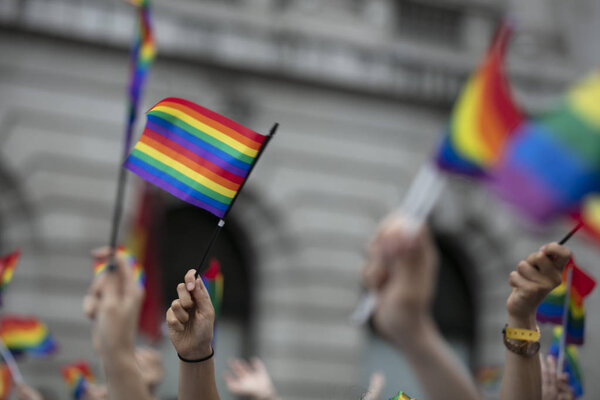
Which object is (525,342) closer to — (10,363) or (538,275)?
(538,275)

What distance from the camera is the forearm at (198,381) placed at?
2.93 metres

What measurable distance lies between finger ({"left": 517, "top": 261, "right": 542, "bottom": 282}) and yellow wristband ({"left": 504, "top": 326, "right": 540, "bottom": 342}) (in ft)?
0.64

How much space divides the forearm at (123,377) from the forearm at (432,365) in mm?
1199

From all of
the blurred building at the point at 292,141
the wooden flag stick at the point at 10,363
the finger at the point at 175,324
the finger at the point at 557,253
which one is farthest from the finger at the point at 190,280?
the blurred building at the point at 292,141

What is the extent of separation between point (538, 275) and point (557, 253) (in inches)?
4.2

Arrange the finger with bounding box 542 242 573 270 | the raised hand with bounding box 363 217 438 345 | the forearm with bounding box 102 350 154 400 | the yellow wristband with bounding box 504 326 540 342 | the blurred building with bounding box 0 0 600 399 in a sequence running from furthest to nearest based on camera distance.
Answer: the blurred building with bounding box 0 0 600 399 < the forearm with bounding box 102 350 154 400 < the raised hand with bounding box 363 217 438 345 < the yellow wristband with bounding box 504 326 540 342 < the finger with bounding box 542 242 573 270

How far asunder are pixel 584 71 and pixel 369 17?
140 inches

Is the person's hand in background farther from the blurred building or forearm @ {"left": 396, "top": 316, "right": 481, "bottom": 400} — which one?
the blurred building

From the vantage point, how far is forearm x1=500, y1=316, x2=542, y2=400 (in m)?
2.86

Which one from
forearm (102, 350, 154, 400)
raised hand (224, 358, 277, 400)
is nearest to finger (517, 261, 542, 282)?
forearm (102, 350, 154, 400)

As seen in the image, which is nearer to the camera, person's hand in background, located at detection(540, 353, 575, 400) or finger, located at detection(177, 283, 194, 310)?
finger, located at detection(177, 283, 194, 310)

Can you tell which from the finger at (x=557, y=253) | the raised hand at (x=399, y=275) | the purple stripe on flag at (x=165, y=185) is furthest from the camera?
the raised hand at (x=399, y=275)

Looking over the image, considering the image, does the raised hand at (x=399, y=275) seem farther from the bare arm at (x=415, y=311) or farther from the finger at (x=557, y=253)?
the finger at (x=557, y=253)

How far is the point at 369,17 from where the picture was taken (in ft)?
37.4
